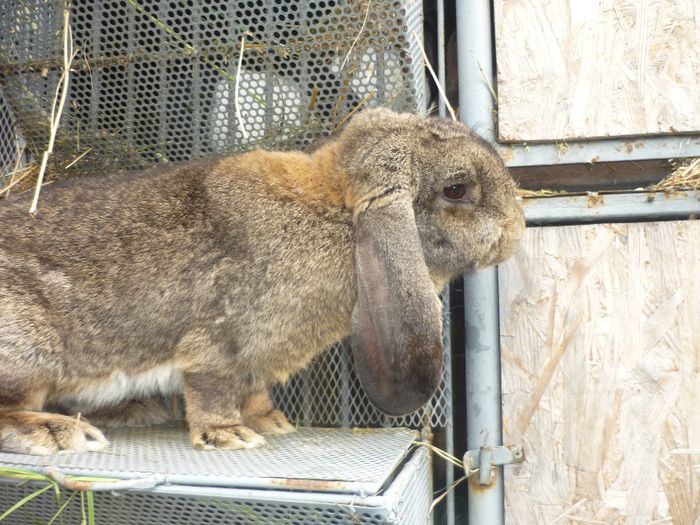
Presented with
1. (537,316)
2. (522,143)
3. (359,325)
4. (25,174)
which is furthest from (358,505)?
(25,174)

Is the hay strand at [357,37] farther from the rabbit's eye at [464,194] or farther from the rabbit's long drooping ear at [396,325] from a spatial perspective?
the rabbit's long drooping ear at [396,325]

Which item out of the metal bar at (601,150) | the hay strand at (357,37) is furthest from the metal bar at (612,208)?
the hay strand at (357,37)

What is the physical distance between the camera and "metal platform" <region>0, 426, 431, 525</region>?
2230 millimetres

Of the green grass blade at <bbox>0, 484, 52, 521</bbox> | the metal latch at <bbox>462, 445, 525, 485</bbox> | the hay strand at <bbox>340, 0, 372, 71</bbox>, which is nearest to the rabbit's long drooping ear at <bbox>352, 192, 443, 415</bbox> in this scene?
the metal latch at <bbox>462, 445, 525, 485</bbox>

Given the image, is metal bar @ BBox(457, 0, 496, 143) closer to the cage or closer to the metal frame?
the metal frame

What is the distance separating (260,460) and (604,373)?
1.61m

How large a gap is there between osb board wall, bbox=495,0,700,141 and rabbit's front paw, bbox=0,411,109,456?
7.06 feet

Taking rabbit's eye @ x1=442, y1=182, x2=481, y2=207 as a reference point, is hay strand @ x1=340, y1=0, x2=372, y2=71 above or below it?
above

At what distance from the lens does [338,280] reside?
3102 millimetres

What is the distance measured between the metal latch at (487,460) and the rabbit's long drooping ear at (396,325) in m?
0.71

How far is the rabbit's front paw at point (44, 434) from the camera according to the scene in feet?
9.01

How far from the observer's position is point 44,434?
2.79 m

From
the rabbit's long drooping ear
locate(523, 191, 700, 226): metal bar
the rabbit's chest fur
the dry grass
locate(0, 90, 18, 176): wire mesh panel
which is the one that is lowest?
the rabbit's chest fur

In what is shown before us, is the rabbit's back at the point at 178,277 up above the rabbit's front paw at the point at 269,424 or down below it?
above
